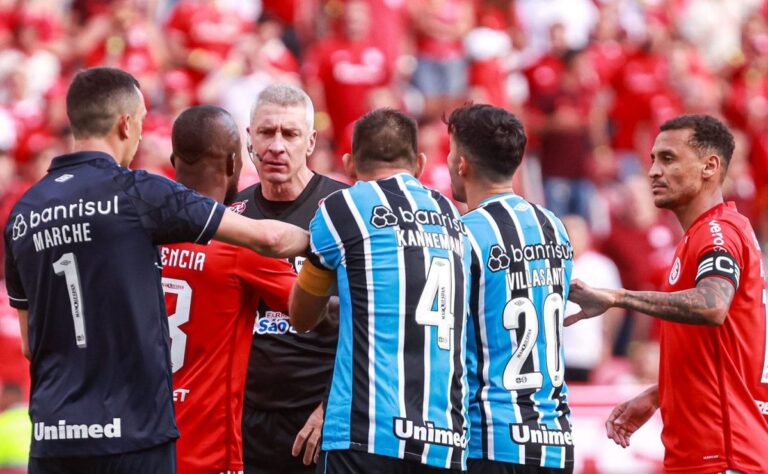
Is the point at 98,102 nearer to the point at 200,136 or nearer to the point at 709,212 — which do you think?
the point at 200,136

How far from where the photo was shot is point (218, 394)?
20.8ft

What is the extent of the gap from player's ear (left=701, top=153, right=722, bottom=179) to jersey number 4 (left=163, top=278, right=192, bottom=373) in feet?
8.79

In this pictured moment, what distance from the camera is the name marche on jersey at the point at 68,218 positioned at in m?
5.47

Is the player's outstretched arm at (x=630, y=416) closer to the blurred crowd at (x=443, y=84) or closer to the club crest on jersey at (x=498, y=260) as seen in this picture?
the club crest on jersey at (x=498, y=260)

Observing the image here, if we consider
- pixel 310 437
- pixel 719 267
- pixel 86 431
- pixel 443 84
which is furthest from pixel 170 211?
pixel 443 84

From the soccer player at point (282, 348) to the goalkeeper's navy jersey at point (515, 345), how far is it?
1172 mm

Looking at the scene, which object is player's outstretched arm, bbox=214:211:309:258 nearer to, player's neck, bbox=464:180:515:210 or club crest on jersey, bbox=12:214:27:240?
club crest on jersey, bbox=12:214:27:240

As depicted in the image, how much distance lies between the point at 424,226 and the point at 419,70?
1034 centimetres

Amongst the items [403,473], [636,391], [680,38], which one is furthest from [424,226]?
[680,38]

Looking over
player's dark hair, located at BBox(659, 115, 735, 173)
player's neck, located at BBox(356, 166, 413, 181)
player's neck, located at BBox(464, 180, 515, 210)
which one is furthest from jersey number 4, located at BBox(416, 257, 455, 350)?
player's dark hair, located at BBox(659, 115, 735, 173)

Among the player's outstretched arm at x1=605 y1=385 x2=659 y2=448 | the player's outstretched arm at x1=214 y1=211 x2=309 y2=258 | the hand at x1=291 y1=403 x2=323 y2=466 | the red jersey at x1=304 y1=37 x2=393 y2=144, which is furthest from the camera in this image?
the red jersey at x1=304 y1=37 x2=393 y2=144

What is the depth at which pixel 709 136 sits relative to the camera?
269 inches

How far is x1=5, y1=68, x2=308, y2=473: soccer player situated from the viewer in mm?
5473

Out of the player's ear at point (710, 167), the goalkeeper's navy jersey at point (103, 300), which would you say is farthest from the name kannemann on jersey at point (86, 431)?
the player's ear at point (710, 167)
